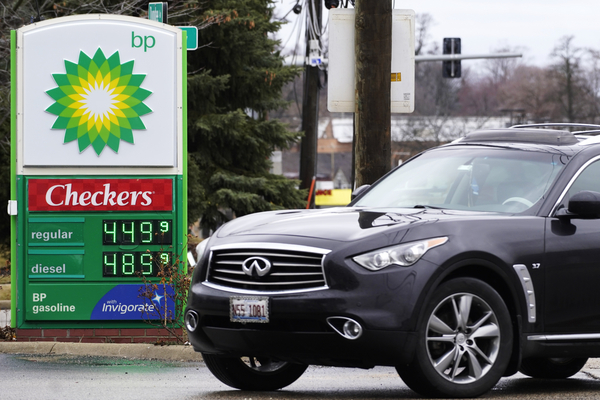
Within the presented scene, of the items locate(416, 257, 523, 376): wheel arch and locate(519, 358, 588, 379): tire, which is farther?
locate(519, 358, 588, 379): tire

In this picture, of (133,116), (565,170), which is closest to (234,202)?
(133,116)

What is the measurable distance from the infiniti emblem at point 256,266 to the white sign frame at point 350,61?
5049 mm

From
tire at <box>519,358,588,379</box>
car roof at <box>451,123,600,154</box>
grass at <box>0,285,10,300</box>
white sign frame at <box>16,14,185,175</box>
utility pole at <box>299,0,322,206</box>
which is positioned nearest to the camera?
car roof at <box>451,123,600,154</box>

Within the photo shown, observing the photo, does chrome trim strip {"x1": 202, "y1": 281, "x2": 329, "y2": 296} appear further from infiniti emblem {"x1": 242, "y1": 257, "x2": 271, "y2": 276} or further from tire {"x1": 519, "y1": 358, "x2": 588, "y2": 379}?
tire {"x1": 519, "y1": 358, "x2": 588, "y2": 379}

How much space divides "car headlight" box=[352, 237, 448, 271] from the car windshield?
3.69 feet

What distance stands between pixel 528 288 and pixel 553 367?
1.97 meters

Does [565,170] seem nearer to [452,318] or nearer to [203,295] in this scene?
[452,318]

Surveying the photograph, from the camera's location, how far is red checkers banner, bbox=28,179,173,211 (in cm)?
1009

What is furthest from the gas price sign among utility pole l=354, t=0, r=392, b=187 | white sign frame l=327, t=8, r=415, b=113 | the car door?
the car door

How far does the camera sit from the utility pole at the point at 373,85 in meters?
10.4

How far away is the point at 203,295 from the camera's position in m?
6.09

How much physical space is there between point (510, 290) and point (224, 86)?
18.1 metres

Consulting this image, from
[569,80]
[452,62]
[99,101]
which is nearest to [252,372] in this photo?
[99,101]

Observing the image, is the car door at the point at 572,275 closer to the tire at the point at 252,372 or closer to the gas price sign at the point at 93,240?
the tire at the point at 252,372
